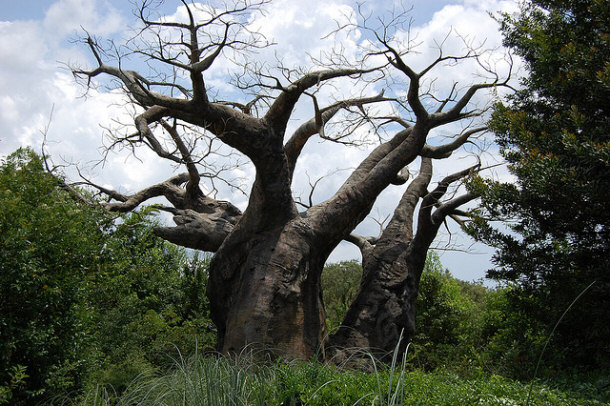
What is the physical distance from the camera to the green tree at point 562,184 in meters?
5.56

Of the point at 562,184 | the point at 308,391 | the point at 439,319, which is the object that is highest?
the point at 562,184

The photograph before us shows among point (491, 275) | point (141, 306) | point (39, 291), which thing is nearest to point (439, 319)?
point (491, 275)

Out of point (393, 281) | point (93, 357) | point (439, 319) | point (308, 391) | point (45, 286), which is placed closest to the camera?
point (308, 391)

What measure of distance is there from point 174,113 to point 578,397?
5.81 meters

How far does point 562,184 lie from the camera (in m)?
5.55

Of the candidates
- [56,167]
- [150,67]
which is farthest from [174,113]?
[56,167]

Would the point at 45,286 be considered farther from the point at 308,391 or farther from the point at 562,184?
the point at 562,184

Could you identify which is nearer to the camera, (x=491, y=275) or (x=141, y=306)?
(x=491, y=275)

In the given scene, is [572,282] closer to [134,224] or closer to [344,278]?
[134,224]

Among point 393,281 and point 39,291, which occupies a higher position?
point 393,281


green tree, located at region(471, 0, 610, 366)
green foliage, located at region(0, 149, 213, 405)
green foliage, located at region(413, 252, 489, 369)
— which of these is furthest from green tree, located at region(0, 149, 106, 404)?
green foliage, located at region(413, 252, 489, 369)

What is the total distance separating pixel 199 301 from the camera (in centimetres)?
1120

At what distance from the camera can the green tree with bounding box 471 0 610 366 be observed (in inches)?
219

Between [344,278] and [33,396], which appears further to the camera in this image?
[344,278]
